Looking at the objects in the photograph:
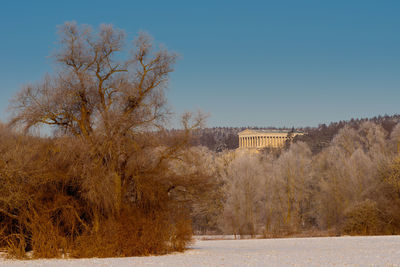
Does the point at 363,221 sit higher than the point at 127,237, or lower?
lower

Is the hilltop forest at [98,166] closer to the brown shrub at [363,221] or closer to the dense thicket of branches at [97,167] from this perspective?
the dense thicket of branches at [97,167]

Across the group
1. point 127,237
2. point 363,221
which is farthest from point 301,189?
point 127,237

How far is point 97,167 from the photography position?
16.1 meters

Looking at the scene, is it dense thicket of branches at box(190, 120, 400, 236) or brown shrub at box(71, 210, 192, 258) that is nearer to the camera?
brown shrub at box(71, 210, 192, 258)

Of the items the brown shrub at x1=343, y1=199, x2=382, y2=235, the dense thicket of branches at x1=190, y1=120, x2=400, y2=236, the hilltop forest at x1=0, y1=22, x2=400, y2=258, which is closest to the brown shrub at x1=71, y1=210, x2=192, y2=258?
the hilltop forest at x1=0, y1=22, x2=400, y2=258

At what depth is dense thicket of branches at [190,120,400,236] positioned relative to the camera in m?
35.6

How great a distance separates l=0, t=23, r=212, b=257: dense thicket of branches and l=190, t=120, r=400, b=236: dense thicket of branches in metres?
16.2

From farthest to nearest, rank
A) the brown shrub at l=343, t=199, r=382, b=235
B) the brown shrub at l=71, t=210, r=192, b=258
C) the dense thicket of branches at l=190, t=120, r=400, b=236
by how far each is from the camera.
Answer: the dense thicket of branches at l=190, t=120, r=400, b=236
the brown shrub at l=343, t=199, r=382, b=235
the brown shrub at l=71, t=210, r=192, b=258

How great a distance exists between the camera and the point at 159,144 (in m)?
17.6

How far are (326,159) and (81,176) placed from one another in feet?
125

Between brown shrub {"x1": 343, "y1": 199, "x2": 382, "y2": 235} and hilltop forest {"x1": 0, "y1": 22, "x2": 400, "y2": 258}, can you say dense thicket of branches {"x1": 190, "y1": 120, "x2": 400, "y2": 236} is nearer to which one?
brown shrub {"x1": 343, "y1": 199, "x2": 382, "y2": 235}

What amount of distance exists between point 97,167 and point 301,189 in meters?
32.9

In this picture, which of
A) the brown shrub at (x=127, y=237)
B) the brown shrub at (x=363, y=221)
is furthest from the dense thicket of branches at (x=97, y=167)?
the brown shrub at (x=363, y=221)

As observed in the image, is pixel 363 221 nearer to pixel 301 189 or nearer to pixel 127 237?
pixel 301 189
